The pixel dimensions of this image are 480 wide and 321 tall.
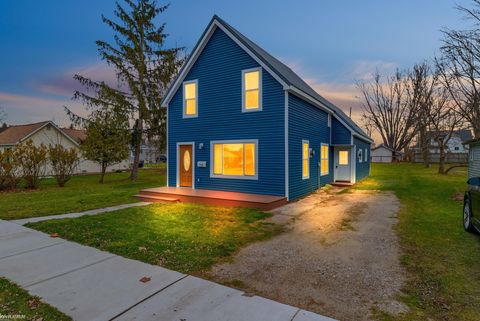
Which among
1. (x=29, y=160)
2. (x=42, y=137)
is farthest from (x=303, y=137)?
(x=42, y=137)

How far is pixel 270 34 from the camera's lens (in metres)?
22.1

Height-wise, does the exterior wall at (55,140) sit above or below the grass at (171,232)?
above

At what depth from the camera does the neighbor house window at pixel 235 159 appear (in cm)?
1155

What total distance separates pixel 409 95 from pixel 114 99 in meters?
45.2

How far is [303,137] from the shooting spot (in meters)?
12.4

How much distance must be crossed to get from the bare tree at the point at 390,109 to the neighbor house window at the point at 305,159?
41693 millimetres

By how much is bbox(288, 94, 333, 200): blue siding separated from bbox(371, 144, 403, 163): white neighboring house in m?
43.0

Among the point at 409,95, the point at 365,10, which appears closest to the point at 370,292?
the point at 365,10

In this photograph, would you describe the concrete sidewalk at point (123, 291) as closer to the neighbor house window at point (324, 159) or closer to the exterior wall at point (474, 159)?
the neighbor house window at point (324, 159)

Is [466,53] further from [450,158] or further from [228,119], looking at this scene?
[450,158]

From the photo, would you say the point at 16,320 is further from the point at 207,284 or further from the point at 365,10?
the point at 365,10

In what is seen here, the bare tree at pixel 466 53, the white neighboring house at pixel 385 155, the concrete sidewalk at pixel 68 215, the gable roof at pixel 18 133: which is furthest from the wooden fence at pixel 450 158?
the gable roof at pixel 18 133

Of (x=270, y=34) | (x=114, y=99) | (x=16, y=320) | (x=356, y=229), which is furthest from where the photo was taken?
(x=270, y=34)

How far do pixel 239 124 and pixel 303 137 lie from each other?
312 cm
